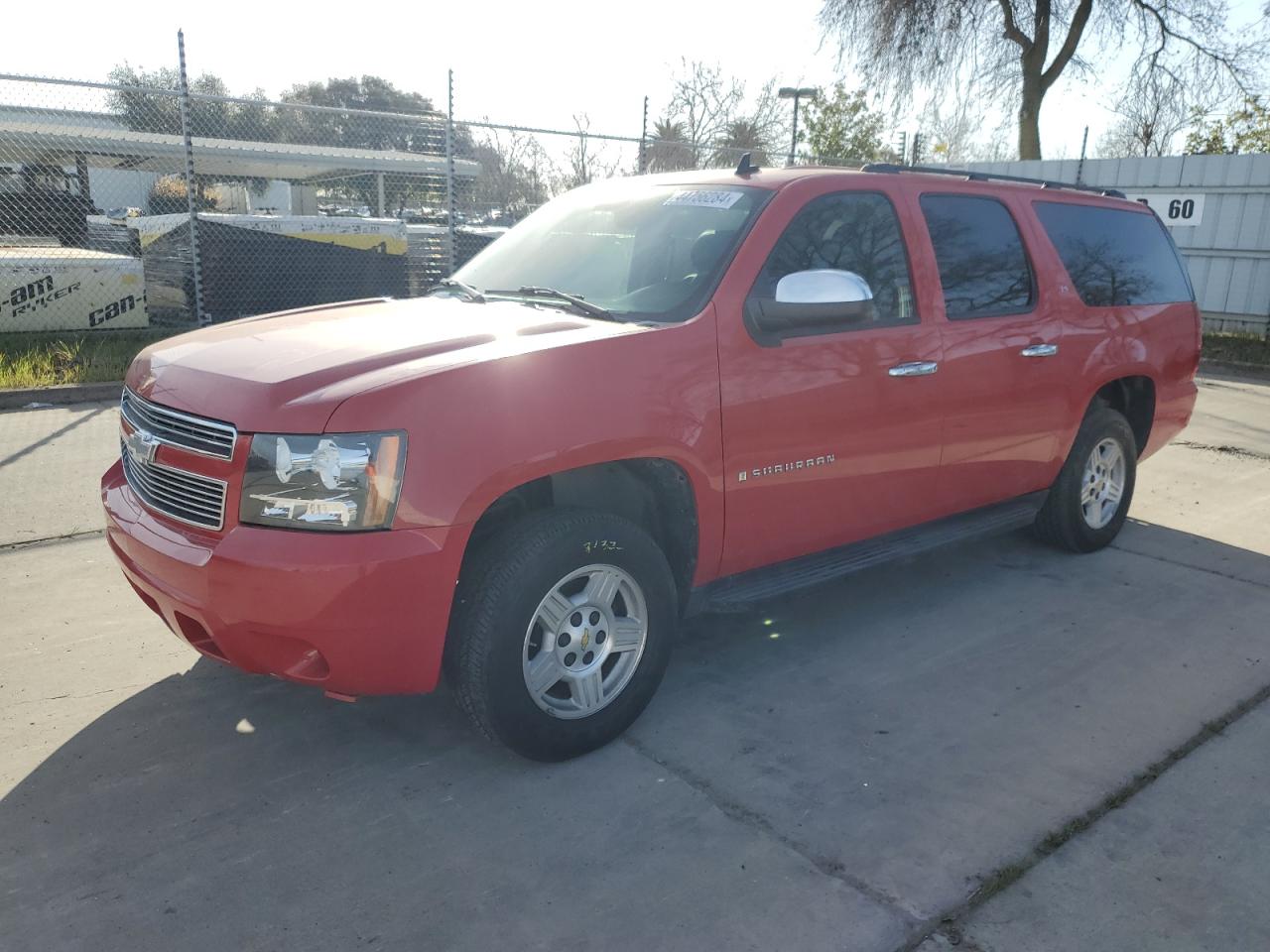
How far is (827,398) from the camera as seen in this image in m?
3.69

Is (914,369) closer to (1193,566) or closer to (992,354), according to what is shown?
(992,354)

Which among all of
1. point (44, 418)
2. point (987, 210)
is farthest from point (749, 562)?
point (44, 418)

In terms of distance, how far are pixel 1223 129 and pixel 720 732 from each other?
101ft

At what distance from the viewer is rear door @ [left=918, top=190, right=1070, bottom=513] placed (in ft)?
13.9

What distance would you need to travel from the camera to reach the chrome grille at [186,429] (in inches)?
110

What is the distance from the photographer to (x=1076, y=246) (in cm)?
501

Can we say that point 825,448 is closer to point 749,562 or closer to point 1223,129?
point 749,562

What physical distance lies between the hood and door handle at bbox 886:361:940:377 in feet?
4.01

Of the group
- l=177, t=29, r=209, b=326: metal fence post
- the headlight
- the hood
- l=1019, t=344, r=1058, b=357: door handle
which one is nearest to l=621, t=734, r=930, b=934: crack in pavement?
the headlight

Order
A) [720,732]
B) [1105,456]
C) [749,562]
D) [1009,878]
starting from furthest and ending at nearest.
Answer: [1105,456] → [749,562] → [720,732] → [1009,878]

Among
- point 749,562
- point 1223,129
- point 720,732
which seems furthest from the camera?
point 1223,129

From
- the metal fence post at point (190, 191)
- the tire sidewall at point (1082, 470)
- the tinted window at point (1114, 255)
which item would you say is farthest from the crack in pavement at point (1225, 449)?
the metal fence post at point (190, 191)

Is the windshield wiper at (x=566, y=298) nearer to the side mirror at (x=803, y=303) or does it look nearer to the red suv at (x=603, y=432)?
the red suv at (x=603, y=432)

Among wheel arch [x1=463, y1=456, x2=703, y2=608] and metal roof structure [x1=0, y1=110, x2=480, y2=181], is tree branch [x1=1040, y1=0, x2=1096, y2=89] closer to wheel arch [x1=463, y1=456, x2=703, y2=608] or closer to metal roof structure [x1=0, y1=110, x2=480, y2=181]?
metal roof structure [x1=0, y1=110, x2=480, y2=181]
